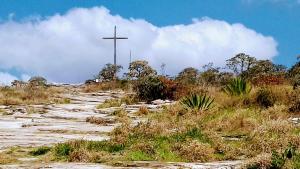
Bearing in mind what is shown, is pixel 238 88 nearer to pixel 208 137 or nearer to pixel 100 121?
pixel 100 121

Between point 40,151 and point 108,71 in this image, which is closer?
point 40,151

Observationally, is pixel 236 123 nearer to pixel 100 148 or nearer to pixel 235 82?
pixel 100 148

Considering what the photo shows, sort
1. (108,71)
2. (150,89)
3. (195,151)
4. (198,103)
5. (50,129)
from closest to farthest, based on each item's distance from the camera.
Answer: (195,151) → (50,129) → (198,103) → (150,89) → (108,71)

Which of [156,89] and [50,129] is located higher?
[156,89]

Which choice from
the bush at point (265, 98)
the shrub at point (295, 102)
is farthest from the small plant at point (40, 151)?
the bush at point (265, 98)

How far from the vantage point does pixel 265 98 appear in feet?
65.1

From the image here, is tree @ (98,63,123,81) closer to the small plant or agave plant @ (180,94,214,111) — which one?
agave plant @ (180,94,214,111)

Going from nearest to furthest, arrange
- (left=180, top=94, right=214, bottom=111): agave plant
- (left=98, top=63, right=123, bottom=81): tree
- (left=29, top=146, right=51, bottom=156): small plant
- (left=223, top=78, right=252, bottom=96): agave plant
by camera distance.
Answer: (left=29, top=146, right=51, bottom=156): small plant, (left=180, top=94, right=214, bottom=111): agave plant, (left=223, top=78, right=252, bottom=96): agave plant, (left=98, top=63, right=123, bottom=81): tree

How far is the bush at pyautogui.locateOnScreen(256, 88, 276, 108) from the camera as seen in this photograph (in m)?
19.4

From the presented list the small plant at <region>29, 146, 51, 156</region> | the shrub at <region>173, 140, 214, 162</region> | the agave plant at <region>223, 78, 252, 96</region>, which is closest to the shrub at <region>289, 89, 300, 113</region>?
the agave plant at <region>223, 78, 252, 96</region>

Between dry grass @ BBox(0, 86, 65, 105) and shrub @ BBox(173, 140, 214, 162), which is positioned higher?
dry grass @ BBox(0, 86, 65, 105)

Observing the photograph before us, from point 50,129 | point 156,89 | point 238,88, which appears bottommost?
point 50,129

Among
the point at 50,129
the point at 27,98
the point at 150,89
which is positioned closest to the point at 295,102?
the point at 50,129

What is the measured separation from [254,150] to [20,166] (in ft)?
13.7
